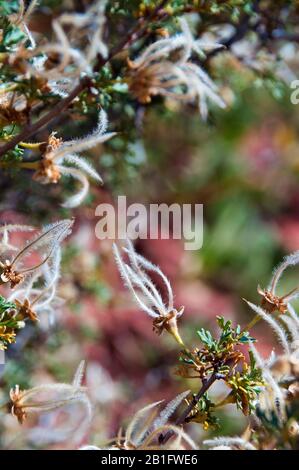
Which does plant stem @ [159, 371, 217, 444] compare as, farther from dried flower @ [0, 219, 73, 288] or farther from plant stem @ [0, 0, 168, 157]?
plant stem @ [0, 0, 168, 157]

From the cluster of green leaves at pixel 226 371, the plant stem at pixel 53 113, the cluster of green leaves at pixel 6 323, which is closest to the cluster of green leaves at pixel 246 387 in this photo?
the cluster of green leaves at pixel 226 371

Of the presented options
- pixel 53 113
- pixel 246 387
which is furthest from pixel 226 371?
pixel 53 113

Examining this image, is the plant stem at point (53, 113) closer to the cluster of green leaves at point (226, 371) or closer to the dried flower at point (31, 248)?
the dried flower at point (31, 248)

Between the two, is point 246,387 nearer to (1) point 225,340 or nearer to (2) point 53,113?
(1) point 225,340

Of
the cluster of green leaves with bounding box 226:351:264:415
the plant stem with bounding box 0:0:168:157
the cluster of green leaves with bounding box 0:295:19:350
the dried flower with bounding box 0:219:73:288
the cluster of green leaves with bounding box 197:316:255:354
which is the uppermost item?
the plant stem with bounding box 0:0:168:157

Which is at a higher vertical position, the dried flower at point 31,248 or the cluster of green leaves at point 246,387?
the dried flower at point 31,248

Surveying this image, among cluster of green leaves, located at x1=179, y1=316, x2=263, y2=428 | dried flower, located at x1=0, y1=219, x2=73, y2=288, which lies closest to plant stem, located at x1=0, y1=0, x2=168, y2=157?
dried flower, located at x1=0, y1=219, x2=73, y2=288

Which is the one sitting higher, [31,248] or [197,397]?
[31,248]

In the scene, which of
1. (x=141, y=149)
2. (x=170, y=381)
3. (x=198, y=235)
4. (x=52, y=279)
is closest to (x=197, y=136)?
(x=198, y=235)

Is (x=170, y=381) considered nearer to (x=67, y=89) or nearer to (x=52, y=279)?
(x=52, y=279)

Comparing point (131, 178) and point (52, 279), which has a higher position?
point (52, 279)

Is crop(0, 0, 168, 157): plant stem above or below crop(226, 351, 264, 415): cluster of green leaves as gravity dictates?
above
